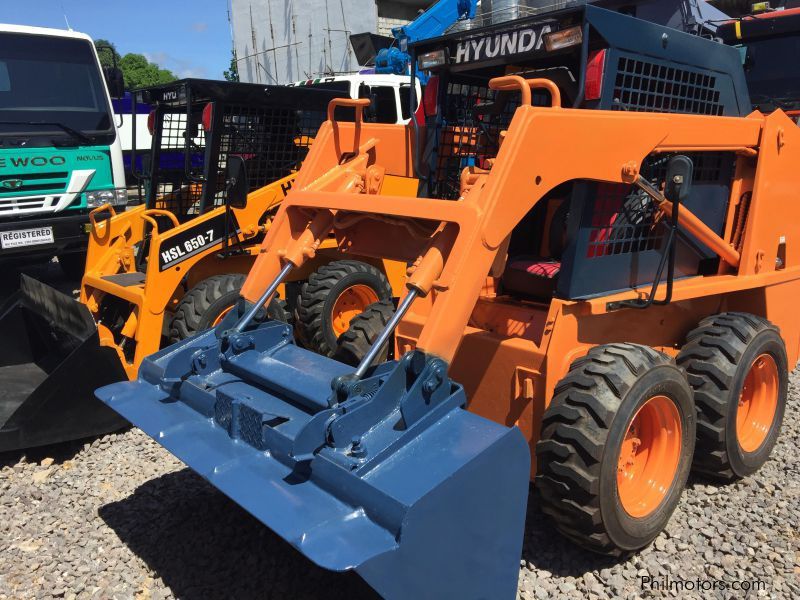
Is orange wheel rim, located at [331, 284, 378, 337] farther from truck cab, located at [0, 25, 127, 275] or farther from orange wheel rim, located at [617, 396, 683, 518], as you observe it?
truck cab, located at [0, 25, 127, 275]

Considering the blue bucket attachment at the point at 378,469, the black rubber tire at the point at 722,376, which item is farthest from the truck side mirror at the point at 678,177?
the blue bucket attachment at the point at 378,469

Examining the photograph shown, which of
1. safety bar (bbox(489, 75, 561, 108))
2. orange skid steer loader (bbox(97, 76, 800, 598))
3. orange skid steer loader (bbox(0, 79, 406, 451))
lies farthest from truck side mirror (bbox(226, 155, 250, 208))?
safety bar (bbox(489, 75, 561, 108))

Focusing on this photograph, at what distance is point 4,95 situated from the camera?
22.5 ft

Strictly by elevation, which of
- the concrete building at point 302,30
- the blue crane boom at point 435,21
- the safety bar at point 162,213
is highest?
the concrete building at point 302,30

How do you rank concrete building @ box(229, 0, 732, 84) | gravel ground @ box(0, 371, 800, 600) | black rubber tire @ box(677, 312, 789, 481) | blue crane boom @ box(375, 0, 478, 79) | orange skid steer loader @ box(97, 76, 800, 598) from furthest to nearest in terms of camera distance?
1. concrete building @ box(229, 0, 732, 84)
2. blue crane boom @ box(375, 0, 478, 79)
3. black rubber tire @ box(677, 312, 789, 481)
4. gravel ground @ box(0, 371, 800, 600)
5. orange skid steer loader @ box(97, 76, 800, 598)

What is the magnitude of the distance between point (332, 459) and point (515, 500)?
0.66m

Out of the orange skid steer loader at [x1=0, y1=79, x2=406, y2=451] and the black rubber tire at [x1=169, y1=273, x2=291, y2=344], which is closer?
the orange skid steer loader at [x1=0, y1=79, x2=406, y2=451]

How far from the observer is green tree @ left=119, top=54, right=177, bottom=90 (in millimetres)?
47541

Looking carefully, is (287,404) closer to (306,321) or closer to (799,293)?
(306,321)

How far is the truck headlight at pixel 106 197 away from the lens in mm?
7336

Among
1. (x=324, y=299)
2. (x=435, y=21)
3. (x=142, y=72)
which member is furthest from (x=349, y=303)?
(x=142, y=72)

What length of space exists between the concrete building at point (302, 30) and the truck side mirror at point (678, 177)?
1976cm

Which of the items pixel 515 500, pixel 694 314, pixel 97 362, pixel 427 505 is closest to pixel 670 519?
A: pixel 694 314

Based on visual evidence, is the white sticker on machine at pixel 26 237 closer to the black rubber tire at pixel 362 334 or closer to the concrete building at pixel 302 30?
the black rubber tire at pixel 362 334
